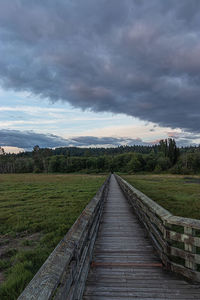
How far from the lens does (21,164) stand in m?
110

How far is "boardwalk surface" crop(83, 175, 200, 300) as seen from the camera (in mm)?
2785

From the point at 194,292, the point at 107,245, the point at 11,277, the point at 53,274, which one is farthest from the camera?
the point at 107,245

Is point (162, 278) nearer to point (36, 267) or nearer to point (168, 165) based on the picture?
point (36, 267)

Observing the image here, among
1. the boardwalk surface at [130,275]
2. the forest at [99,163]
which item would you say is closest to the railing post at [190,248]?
the boardwalk surface at [130,275]

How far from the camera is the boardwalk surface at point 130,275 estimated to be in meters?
2.79

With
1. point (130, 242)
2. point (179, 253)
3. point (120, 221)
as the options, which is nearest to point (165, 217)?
point (179, 253)

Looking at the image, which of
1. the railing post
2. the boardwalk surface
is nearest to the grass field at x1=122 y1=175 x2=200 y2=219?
the boardwalk surface

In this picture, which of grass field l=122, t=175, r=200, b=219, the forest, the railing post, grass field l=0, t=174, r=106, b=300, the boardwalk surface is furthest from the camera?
the forest

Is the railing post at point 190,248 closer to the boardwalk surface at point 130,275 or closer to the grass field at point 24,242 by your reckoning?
the boardwalk surface at point 130,275

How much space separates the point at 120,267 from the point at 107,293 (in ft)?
2.75

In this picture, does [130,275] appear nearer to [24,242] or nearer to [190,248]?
[190,248]

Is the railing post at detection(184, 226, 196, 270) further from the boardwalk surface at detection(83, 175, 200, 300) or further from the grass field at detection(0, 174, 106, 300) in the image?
the grass field at detection(0, 174, 106, 300)

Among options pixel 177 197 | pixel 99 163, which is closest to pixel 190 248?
pixel 177 197

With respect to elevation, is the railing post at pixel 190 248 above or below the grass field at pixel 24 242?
above
